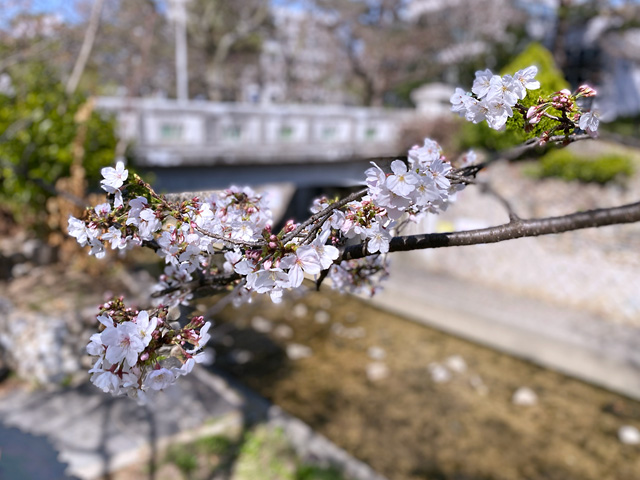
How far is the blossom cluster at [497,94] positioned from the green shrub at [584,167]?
27.1ft

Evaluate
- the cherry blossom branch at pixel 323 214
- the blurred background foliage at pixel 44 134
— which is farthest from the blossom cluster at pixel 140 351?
the blurred background foliage at pixel 44 134

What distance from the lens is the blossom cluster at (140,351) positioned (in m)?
0.96

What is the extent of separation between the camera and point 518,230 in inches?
40.5

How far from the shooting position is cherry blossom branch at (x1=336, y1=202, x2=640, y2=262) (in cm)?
90

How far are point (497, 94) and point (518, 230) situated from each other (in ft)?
1.00

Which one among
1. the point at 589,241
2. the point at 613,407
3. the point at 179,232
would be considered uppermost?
the point at 179,232

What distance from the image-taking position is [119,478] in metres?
3.23

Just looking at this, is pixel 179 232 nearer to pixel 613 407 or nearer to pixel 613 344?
pixel 613 407

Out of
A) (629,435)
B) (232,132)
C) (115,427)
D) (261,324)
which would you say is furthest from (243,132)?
→ (629,435)

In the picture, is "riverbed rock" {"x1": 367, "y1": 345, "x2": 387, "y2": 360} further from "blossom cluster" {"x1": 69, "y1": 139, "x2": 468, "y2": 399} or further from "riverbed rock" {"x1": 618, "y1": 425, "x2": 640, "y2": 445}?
"blossom cluster" {"x1": 69, "y1": 139, "x2": 468, "y2": 399}

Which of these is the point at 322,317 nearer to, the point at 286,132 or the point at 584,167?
the point at 286,132

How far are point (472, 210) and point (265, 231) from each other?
977 cm

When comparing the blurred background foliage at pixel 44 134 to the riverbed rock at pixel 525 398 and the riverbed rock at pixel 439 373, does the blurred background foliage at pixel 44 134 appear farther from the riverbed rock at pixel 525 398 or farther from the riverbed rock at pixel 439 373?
the riverbed rock at pixel 525 398

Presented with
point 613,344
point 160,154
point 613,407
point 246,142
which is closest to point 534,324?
point 613,344
